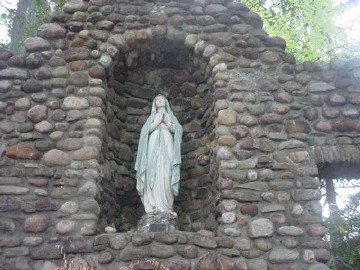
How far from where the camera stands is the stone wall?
4.74 m

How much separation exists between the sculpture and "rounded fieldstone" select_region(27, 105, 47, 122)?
1.12 m

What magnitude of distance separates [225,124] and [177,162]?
2.20 feet

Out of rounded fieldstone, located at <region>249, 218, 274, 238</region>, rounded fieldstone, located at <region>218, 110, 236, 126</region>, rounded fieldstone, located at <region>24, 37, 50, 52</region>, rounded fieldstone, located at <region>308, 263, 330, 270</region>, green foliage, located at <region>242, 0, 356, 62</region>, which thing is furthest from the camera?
green foliage, located at <region>242, 0, 356, 62</region>

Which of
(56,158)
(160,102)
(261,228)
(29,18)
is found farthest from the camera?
(29,18)

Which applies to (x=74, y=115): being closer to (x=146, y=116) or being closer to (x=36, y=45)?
(x=36, y=45)

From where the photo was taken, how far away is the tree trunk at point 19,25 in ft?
30.3

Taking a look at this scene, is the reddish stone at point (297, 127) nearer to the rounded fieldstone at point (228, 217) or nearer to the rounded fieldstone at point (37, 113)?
the rounded fieldstone at point (228, 217)

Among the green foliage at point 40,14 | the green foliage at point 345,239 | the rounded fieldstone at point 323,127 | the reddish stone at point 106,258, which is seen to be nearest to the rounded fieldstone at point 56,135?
the reddish stone at point 106,258

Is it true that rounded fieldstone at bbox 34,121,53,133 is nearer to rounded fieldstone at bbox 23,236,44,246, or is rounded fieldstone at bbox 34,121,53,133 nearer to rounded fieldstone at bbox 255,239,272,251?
rounded fieldstone at bbox 23,236,44,246

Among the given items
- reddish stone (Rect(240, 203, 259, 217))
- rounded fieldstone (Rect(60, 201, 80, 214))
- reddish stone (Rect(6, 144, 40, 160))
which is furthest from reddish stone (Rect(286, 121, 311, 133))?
reddish stone (Rect(6, 144, 40, 160))

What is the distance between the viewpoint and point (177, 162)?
5.35 meters

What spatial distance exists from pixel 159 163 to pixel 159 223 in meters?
0.73

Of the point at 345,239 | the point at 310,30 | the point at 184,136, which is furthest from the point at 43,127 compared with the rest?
the point at 310,30

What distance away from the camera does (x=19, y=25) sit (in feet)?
31.5
